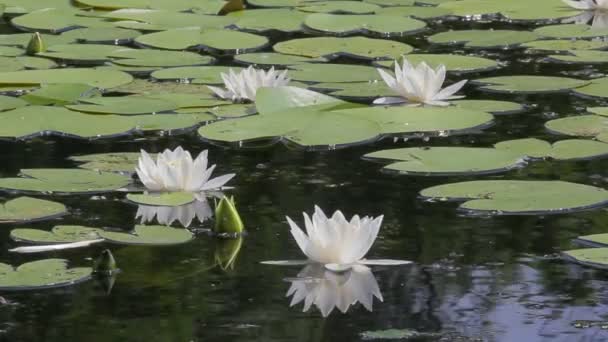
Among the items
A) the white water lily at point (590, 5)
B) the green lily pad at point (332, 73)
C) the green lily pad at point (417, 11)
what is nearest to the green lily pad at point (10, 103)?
the green lily pad at point (332, 73)

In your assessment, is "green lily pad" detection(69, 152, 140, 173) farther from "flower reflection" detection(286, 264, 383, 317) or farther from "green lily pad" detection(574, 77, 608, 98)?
"green lily pad" detection(574, 77, 608, 98)

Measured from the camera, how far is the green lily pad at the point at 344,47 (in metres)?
4.86

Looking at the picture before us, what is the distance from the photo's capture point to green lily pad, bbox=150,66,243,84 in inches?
174

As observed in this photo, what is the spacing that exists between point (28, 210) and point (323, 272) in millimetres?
751

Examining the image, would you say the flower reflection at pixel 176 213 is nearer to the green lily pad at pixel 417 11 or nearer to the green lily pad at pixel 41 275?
the green lily pad at pixel 41 275

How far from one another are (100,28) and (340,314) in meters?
3.23

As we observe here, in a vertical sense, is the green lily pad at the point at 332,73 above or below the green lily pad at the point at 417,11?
below

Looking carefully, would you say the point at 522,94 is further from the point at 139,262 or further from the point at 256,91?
the point at 139,262

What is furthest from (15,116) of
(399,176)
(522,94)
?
(522,94)

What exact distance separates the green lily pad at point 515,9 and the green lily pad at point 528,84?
1239 mm

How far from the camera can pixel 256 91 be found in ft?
13.1

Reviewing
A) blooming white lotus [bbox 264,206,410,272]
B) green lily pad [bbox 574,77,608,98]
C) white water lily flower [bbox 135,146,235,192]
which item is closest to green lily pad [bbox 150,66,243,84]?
green lily pad [bbox 574,77,608,98]

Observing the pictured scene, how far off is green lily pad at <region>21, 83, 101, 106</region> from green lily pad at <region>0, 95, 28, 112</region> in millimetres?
31

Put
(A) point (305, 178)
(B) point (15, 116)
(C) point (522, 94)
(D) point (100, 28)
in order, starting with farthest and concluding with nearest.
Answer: (D) point (100, 28) → (C) point (522, 94) → (B) point (15, 116) → (A) point (305, 178)
